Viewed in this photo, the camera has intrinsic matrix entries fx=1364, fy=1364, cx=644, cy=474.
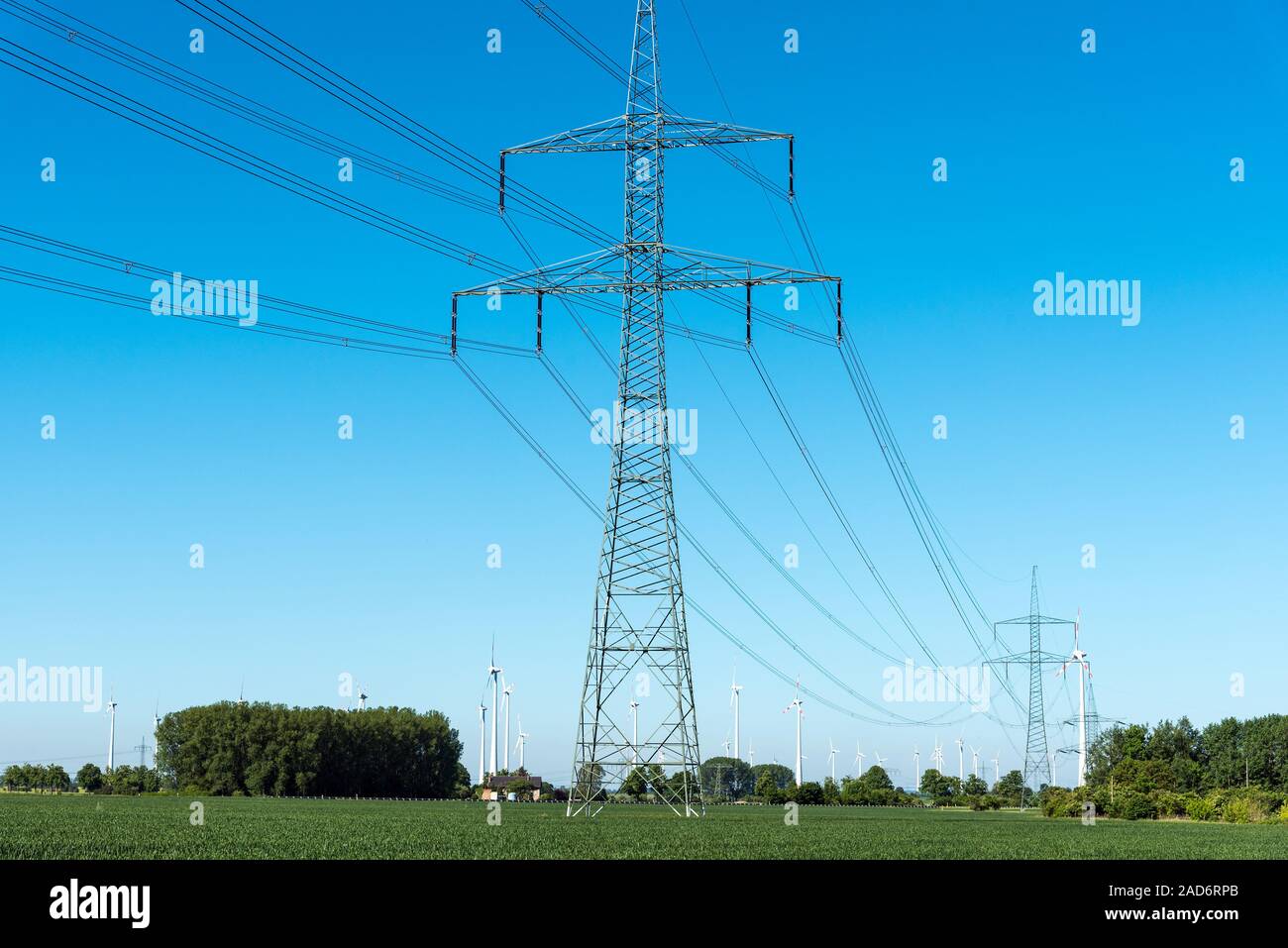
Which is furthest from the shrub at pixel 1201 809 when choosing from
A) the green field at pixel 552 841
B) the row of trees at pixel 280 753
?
the row of trees at pixel 280 753

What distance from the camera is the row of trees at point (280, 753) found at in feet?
561

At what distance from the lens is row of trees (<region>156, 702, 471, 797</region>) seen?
17100 cm

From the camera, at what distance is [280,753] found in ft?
557

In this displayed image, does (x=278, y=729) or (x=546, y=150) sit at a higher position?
(x=546, y=150)

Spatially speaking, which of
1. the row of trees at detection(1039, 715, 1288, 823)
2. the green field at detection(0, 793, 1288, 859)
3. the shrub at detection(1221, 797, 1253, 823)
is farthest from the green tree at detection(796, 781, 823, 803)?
the green field at detection(0, 793, 1288, 859)

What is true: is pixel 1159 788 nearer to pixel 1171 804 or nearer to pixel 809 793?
pixel 1171 804

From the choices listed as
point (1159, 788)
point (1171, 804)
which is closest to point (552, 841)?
point (1171, 804)

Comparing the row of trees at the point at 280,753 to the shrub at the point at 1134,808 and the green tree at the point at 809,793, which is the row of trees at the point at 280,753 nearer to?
the green tree at the point at 809,793
